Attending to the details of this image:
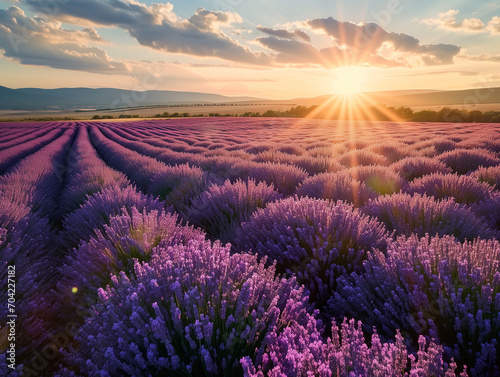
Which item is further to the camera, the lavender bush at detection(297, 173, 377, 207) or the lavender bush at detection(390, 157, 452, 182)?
the lavender bush at detection(390, 157, 452, 182)

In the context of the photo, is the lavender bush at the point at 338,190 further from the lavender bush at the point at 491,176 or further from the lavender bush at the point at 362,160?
the lavender bush at the point at 362,160

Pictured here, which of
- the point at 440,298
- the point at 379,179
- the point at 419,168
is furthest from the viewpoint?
the point at 419,168

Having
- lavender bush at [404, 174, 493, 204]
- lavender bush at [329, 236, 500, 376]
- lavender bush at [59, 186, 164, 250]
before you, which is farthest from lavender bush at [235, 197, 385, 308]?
lavender bush at [404, 174, 493, 204]

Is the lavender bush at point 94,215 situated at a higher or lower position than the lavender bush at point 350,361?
lower

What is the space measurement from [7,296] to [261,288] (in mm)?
1290

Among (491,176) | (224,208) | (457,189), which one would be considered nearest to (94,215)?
(224,208)

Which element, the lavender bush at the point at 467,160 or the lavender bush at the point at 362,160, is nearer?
the lavender bush at the point at 467,160

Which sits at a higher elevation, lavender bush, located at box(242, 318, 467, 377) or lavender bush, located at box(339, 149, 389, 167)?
lavender bush, located at box(242, 318, 467, 377)

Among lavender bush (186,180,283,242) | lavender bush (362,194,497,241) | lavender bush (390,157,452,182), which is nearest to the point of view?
lavender bush (362,194,497,241)

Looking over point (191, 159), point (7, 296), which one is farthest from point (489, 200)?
point (191, 159)

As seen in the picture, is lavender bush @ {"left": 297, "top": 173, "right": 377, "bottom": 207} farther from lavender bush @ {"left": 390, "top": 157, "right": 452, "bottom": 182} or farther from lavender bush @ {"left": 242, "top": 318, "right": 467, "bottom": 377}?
lavender bush @ {"left": 242, "top": 318, "right": 467, "bottom": 377}

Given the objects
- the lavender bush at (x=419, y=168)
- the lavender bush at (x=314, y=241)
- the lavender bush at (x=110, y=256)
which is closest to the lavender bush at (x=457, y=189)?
the lavender bush at (x=419, y=168)

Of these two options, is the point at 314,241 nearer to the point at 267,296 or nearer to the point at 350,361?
the point at 267,296

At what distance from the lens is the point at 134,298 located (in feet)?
3.73
